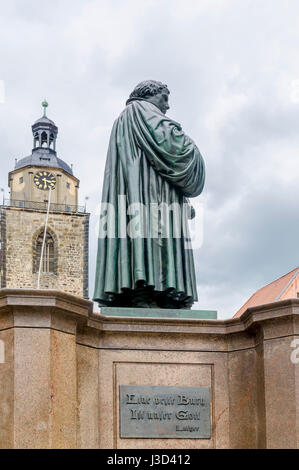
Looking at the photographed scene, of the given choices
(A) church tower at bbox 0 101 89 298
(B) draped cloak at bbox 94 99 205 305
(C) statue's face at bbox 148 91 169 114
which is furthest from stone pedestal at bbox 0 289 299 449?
(A) church tower at bbox 0 101 89 298

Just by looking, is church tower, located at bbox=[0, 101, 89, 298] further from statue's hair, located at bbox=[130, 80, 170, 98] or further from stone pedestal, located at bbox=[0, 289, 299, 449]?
stone pedestal, located at bbox=[0, 289, 299, 449]

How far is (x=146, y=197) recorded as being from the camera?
10.5 metres

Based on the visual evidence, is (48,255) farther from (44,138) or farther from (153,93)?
(153,93)

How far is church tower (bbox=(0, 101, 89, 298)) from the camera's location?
83688mm

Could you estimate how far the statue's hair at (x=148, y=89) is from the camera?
11.1m

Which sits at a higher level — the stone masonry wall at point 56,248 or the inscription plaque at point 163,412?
the stone masonry wall at point 56,248

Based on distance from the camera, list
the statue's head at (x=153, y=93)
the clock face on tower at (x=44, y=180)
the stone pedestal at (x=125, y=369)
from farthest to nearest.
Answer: the clock face on tower at (x=44, y=180), the statue's head at (x=153, y=93), the stone pedestal at (x=125, y=369)

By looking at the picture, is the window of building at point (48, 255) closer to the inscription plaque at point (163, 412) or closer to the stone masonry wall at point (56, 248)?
the stone masonry wall at point (56, 248)

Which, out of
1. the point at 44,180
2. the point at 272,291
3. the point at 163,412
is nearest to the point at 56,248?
the point at 44,180

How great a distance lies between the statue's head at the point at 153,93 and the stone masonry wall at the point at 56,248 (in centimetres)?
7150

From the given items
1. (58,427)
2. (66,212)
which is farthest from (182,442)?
(66,212)

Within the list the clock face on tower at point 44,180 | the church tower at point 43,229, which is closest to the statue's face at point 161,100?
the church tower at point 43,229

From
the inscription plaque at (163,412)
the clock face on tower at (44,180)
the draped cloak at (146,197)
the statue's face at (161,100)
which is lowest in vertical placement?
the inscription plaque at (163,412)
